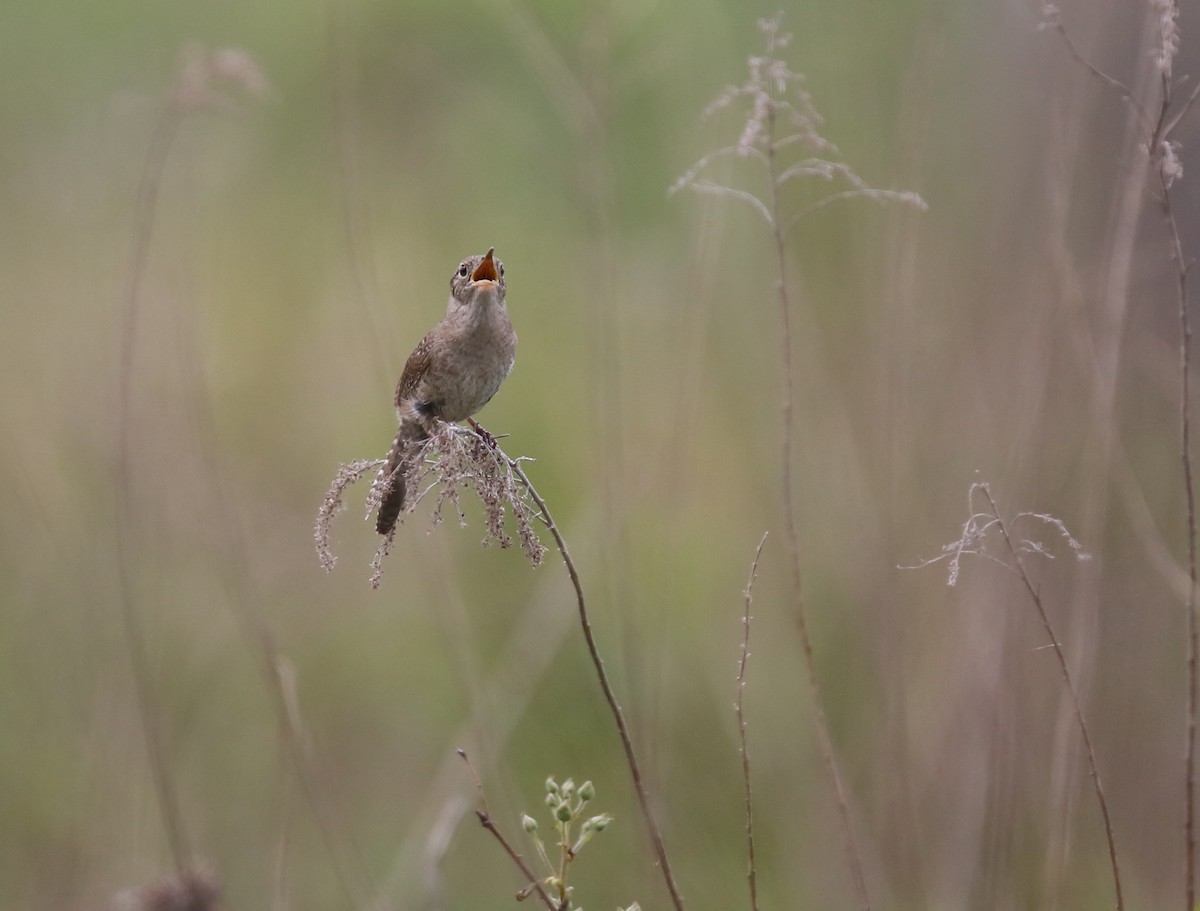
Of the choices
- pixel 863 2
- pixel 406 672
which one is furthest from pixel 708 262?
pixel 406 672

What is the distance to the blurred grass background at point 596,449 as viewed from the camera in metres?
2.82

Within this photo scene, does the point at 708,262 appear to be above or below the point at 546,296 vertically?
below

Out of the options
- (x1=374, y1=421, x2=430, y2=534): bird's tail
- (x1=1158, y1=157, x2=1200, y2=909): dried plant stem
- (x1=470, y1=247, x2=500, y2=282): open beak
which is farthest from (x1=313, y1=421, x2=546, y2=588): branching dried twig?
(x1=470, y1=247, x2=500, y2=282): open beak

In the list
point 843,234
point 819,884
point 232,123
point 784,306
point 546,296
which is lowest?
point 819,884

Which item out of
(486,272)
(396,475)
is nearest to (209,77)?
(486,272)

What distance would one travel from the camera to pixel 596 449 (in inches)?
146

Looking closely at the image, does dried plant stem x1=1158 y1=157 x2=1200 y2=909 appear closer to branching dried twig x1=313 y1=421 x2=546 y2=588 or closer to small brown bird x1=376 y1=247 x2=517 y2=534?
branching dried twig x1=313 y1=421 x2=546 y2=588

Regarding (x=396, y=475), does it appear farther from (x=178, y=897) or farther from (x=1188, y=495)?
(x=1188, y=495)

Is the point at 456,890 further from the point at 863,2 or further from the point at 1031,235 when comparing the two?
the point at 863,2

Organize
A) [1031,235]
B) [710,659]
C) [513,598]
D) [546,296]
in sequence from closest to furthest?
1. [1031,235]
2. [710,659]
3. [513,598]
4. [546,296]

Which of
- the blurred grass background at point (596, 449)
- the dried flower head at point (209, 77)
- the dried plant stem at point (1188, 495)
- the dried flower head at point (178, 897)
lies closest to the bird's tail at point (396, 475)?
the blurred grass background at point (596, 449)

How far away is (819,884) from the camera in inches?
173

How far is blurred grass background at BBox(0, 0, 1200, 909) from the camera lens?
2.82 metres

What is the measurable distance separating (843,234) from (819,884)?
2828mm
